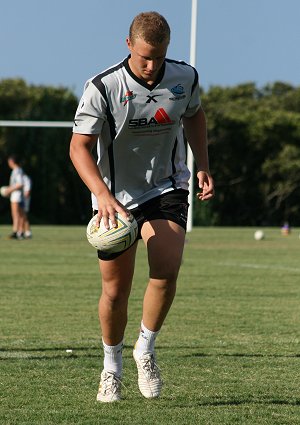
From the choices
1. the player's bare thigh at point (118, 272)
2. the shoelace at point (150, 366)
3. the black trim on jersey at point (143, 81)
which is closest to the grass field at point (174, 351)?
the shoelace at point (150, 366)

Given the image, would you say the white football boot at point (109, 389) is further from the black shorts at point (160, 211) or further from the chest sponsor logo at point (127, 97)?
the chest sponsor logo at point (127, 97)

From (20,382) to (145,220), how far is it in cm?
131

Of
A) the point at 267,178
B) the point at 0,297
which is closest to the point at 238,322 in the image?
the point at 0,297

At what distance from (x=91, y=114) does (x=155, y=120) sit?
14.3 inches

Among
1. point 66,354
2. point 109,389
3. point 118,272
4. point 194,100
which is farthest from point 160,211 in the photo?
point 66,354

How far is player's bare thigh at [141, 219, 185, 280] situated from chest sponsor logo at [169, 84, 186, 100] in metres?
0.70

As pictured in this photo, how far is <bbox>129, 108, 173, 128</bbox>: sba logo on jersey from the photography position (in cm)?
559

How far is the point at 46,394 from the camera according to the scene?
19.3ft

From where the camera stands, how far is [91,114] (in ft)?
18.1

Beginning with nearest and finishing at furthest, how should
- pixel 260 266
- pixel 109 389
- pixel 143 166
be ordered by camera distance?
pixel 109 389, pixel 143 166, pixel 260 266

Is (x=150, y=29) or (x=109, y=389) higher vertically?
(x=150, y=29)

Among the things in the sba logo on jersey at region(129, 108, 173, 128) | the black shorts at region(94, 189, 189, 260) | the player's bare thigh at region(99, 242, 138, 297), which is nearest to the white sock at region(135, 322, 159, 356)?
the player's bare thigh at region(99, 242, 138, 297)

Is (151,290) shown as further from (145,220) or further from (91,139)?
(91,139)

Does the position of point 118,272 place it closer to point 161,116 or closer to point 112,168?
point 112,168
